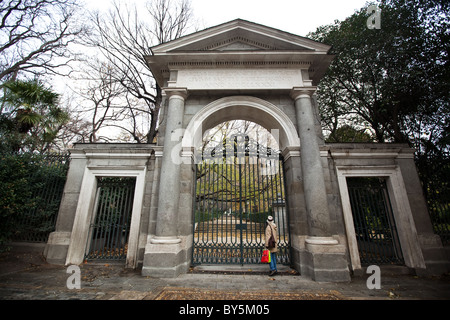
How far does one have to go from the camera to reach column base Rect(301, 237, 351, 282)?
4.29 meters

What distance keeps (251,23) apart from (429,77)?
7.23 meters

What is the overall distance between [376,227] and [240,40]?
301 inches

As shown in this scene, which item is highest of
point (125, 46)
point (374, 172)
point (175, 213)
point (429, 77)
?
point (125, 46)

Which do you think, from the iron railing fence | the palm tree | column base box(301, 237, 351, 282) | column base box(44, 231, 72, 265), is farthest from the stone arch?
the palm tree

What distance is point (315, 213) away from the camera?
4.82 m

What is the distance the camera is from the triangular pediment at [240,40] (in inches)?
234

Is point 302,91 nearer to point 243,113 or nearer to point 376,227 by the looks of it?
point 243,113

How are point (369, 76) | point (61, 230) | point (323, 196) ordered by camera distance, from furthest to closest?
point (369, 76) → point (61, 230) → point (323, 196)

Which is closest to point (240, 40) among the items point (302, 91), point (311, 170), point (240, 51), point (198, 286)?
point (240, 51)

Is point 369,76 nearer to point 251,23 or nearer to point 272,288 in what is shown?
point 251,23

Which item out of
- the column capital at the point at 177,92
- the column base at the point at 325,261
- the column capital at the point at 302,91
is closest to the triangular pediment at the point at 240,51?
the column capital at the point at 177,92

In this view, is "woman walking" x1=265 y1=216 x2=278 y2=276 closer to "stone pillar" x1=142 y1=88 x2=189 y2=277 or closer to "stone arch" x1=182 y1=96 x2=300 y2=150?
"stone pillar" x1=142 y1=88 x2=189 y2=277

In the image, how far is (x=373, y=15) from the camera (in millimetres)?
8133
